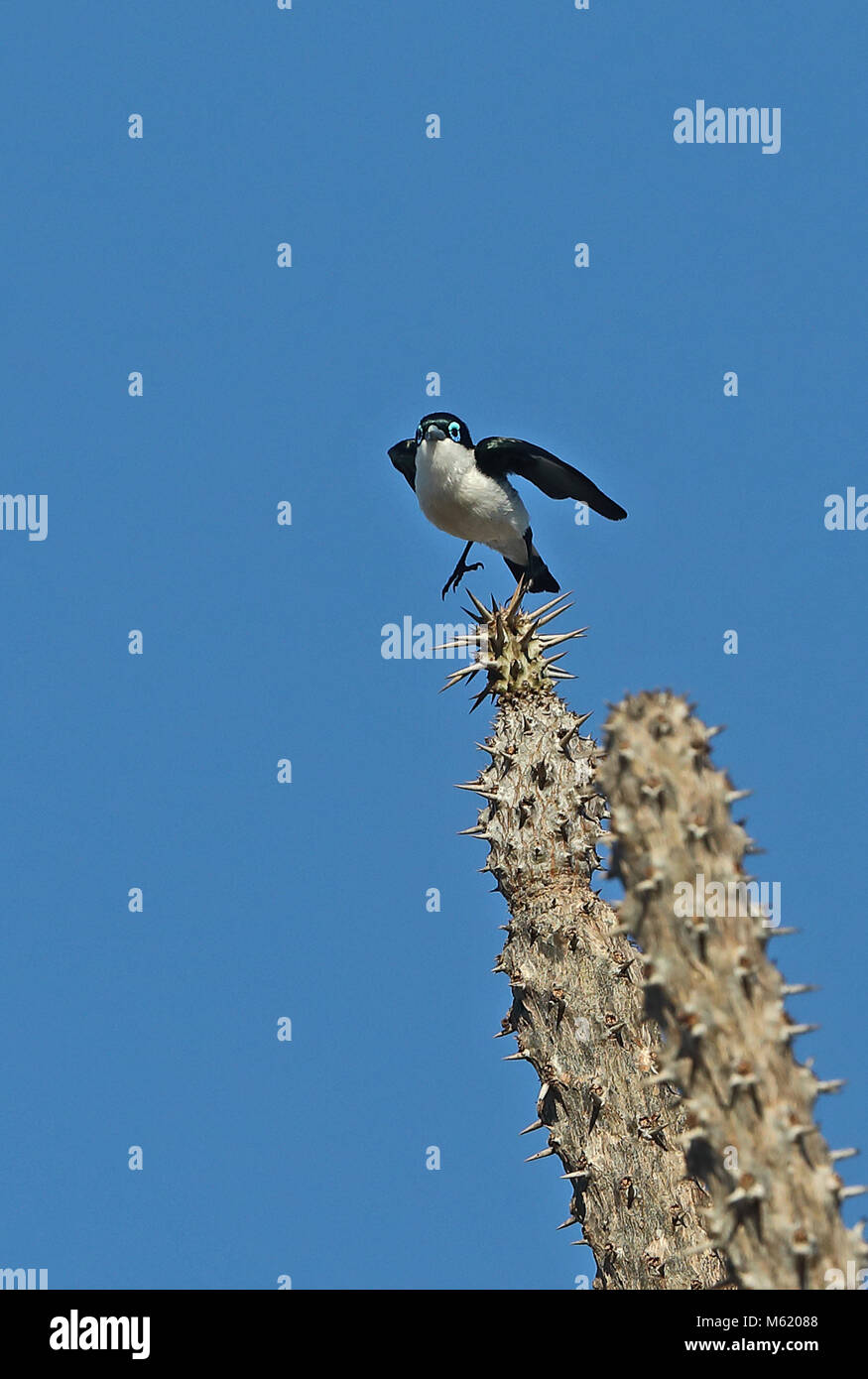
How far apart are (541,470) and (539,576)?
177cm

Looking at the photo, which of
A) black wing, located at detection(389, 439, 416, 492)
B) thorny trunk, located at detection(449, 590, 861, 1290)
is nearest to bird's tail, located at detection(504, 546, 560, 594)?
black wing, located at detection(389, 439, 416, 492)

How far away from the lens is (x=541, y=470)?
15344mm

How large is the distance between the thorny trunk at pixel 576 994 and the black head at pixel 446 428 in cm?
490

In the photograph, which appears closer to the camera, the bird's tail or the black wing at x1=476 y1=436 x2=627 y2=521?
the black wing at x1=476 y1=436 x2=627 y2=521

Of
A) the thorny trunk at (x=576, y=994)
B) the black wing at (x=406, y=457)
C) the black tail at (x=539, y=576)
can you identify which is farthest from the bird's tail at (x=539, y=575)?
the thorny trunk at (x=576, y=994)

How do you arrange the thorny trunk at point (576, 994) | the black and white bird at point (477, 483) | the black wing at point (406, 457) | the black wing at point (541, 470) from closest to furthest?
the thorny trunk at point (576, 994)
the black wing at point (541, 470)
the black and white bird at point (477, 483)
the black wing at point (406, 457)

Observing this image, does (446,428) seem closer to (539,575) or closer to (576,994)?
(539,575)

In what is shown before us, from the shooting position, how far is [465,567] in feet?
52.9

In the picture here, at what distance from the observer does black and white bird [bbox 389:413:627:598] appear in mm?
15555

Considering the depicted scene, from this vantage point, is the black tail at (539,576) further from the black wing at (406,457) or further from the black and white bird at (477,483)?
the black wing at (406,457)

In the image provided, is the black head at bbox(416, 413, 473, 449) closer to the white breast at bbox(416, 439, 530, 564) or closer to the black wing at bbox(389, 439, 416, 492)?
the white breast at bbox(416, 439, 530, 564)

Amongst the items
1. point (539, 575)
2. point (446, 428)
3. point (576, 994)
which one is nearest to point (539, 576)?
point (539, 575)

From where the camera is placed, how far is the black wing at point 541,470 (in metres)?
14.7

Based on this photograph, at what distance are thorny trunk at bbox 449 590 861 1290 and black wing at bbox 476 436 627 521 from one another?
3081 mm
